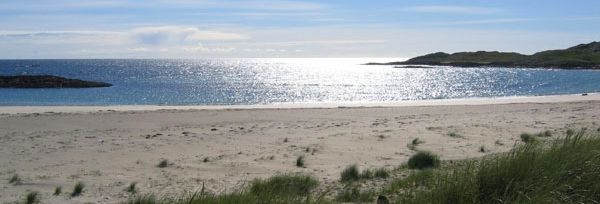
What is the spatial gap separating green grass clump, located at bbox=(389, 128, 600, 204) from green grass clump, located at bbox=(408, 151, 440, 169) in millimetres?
6024

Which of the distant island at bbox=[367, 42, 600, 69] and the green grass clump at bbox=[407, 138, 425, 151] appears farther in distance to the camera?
the distant island at bbox=[367, 42, 600, 69]

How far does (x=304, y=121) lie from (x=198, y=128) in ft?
16.4

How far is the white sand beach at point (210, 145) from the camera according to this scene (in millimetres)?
12531

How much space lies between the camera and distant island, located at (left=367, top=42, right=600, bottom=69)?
415 ft

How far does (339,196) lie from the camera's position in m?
8.95

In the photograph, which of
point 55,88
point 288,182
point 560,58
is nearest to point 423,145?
point 288,182

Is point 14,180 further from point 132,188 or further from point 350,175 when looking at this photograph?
point 350,175

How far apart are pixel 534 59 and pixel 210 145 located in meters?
144

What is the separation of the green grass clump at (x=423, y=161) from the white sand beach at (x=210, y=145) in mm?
958

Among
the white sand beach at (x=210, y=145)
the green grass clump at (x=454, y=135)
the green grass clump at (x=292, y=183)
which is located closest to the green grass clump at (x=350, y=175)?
the white sand beach at (x=210, y=145)

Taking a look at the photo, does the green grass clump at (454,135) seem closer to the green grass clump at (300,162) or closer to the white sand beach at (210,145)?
the white sand beach at (210,145)

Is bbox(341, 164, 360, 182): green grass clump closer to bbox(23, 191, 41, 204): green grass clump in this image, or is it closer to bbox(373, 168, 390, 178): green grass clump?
bbox(373, 168, 390, 178): green grass clump

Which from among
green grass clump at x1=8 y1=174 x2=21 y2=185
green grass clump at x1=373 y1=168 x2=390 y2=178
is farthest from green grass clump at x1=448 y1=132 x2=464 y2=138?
green grass clump at x1=8 y1=174 x2=21 y2=185

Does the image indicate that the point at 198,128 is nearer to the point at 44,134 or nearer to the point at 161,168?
the point at 44,134
